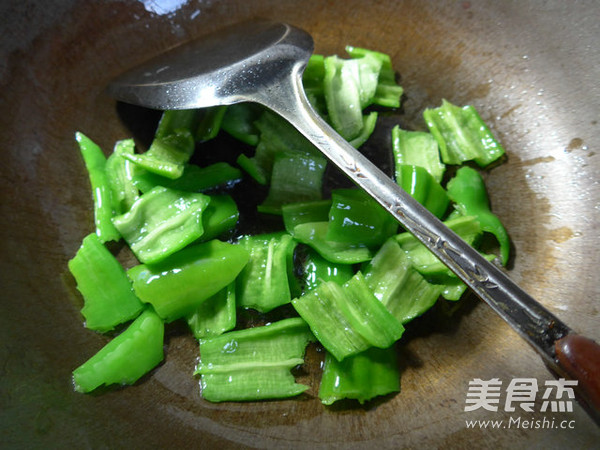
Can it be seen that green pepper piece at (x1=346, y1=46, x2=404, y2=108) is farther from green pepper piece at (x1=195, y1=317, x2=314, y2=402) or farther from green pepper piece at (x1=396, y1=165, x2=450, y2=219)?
green pepper piece at (x1=195, y1=317, x2=314, y2=402)

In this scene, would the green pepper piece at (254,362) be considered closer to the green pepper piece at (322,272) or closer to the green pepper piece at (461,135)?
the green pepper piece at (322,272)

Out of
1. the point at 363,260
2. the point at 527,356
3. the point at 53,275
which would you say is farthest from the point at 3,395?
the point at 527,356

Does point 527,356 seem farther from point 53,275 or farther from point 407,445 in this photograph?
point 53,275

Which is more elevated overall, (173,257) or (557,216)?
(173,257)

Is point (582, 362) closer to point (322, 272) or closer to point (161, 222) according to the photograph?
point (322, 272)

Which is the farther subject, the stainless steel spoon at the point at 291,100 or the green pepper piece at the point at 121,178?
the green pepper piece at the point at 121,178

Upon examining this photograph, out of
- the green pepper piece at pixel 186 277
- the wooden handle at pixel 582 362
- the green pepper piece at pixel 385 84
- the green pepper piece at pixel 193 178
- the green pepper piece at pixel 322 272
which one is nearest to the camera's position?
the wooden handle at pixel 582 362

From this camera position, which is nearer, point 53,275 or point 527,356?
point 527,356

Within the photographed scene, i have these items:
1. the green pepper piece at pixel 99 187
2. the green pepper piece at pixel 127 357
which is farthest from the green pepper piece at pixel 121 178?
the green pepper piece at pixel 127 357
